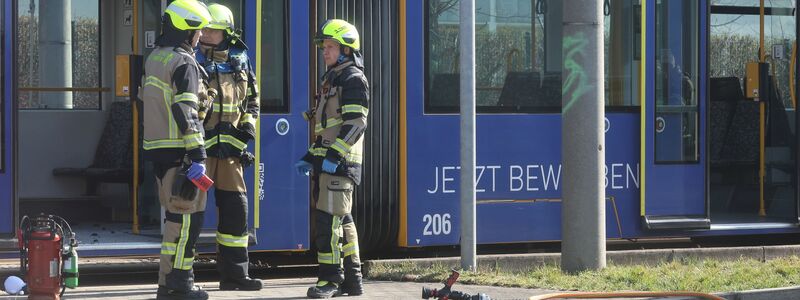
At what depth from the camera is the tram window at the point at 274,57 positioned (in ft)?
32.1

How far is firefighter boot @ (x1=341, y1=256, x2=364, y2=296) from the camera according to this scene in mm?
8484

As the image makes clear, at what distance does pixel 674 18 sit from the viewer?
433 inches

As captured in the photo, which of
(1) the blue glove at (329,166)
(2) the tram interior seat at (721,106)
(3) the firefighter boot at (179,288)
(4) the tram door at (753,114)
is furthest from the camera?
(2) the tram interior seat at (721,106)

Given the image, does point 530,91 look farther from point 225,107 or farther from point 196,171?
point 196,171

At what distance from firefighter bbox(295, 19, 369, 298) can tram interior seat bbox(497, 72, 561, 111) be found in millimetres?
2341

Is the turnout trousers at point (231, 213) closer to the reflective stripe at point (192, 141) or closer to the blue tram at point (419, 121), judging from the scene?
the reflective stripe at point (192, 141)

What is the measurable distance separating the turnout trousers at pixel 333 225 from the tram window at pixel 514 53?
208 cm

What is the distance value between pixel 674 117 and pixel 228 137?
13.8 ft

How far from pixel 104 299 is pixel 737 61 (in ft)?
24.6

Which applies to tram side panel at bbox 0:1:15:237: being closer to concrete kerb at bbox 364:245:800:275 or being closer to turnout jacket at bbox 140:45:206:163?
turnout jacket at bbox 140:45:206:163

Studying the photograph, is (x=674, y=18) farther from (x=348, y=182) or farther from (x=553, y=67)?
(x=348, y=182)

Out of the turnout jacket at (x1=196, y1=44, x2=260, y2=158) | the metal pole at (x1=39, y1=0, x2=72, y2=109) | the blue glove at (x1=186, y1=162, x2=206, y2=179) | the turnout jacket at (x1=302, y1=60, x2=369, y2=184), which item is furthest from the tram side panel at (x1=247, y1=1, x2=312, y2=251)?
the metal pole at (x1=39, y1=0, x2=72, y2=109)

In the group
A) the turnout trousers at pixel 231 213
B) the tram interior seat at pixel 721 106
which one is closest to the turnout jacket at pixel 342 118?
the turnout trousers at pixel 231 213

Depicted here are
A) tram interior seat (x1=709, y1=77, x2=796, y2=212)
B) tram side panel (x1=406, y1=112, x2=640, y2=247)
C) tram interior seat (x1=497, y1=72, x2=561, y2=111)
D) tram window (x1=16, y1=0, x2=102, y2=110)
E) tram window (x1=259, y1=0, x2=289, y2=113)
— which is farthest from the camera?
tram interior seat (x1=709, y1=77, x2=796, y2=212)
